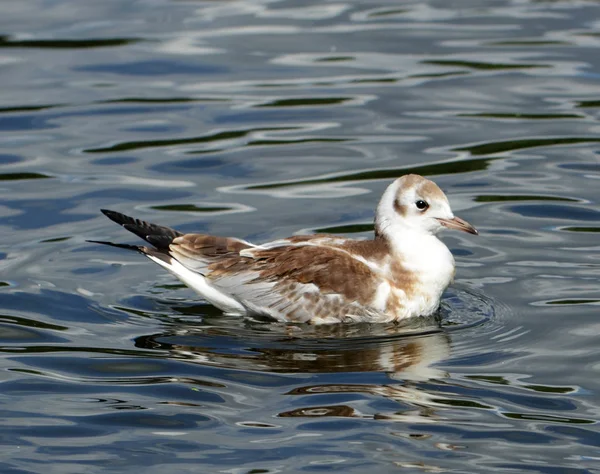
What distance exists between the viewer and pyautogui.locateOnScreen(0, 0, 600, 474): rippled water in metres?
9.27

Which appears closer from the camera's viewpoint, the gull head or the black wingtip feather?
the gull head

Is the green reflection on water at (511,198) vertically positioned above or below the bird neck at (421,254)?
above

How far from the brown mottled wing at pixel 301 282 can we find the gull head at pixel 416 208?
525mm

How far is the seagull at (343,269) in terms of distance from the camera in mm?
11625

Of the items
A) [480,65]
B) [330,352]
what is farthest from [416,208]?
[480,65]

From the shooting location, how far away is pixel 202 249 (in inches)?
480

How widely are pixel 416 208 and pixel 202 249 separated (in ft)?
6.39

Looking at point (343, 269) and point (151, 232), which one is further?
point (151, 232)

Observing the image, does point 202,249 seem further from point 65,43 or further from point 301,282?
point 65,43

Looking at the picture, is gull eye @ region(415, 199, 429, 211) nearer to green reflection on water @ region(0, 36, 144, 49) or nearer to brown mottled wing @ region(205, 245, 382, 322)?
brown mottled wing @ region(205, 245, 382, 322)

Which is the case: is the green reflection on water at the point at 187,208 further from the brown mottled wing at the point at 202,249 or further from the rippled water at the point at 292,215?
the brown mottled wing at the point at 202,249

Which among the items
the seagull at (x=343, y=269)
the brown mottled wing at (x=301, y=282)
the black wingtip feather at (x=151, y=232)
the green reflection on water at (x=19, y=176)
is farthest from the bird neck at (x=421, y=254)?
the green reflection on water at (x=19, y=176)

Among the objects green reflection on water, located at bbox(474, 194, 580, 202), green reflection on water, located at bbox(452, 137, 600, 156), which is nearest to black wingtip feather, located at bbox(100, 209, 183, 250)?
green reflection on water, located at bbox(474, 194, 580, 202)

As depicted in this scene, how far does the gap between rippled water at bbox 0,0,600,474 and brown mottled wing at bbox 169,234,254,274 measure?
17.3 inches
